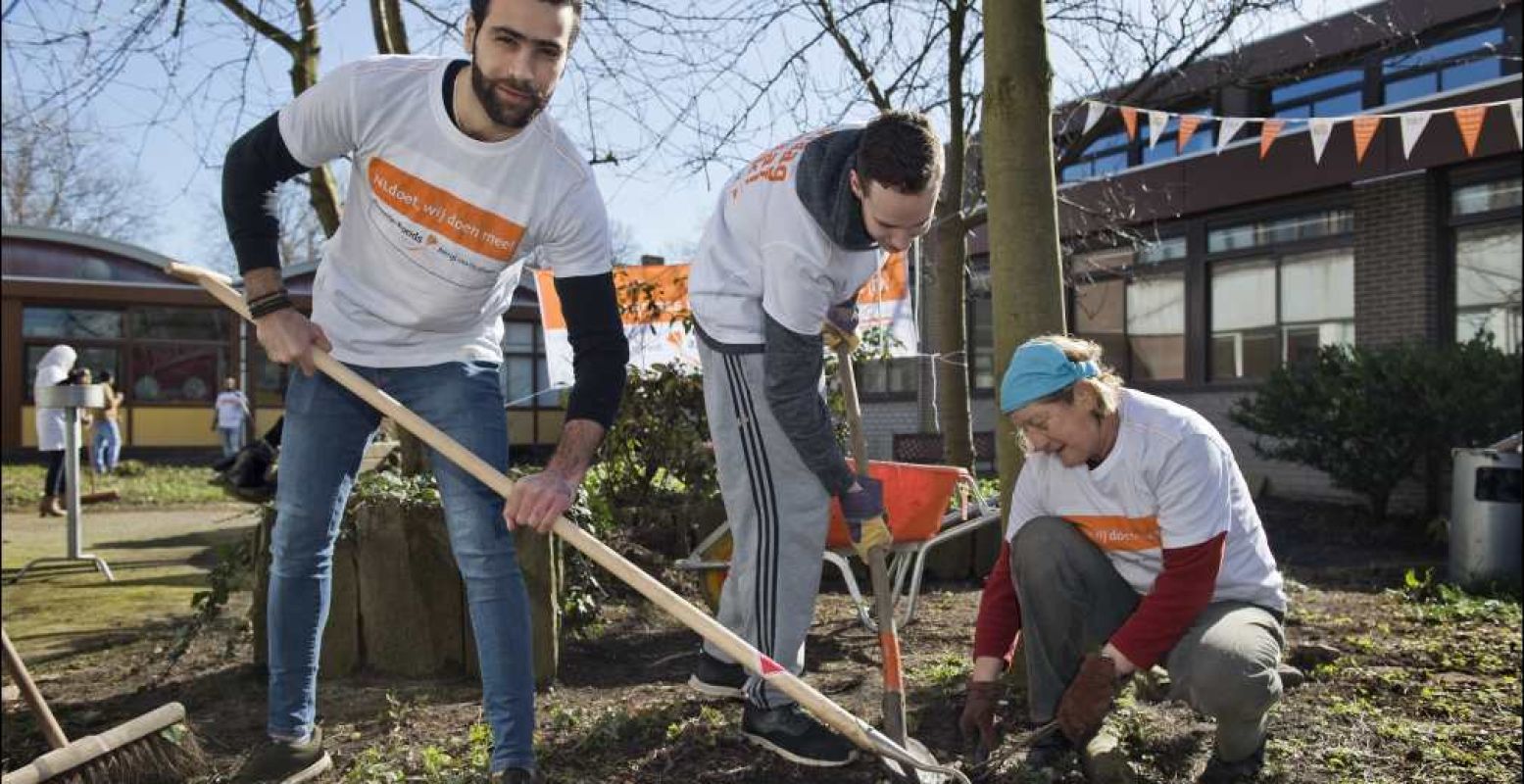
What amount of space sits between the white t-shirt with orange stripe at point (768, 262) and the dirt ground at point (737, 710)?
44.8 inches

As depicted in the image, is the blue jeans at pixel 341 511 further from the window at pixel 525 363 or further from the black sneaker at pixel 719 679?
the window at pixel 525 363

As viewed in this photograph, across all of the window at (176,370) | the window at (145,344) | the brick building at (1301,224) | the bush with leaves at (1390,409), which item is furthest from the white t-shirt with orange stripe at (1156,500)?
the window at (176,370)

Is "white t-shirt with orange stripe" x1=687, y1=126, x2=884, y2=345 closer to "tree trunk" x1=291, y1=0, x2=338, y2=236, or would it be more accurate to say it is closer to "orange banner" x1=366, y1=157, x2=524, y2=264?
"orange banner" x1=366, y1=157, x2=524, y2=264

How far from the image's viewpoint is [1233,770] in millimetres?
2645

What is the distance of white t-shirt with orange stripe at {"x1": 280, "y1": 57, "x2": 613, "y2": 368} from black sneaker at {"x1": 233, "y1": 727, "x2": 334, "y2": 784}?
0.95 m

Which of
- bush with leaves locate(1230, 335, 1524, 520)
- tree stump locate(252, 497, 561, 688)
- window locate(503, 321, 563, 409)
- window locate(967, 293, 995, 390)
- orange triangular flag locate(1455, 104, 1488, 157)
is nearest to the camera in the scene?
tree stump locate(252, 497, 561, 688)

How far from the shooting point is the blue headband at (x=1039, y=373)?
2.58 metres

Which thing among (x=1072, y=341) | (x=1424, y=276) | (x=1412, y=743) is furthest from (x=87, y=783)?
(x=1424, y=276)

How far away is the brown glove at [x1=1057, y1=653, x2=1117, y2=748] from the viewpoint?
249 centimetres

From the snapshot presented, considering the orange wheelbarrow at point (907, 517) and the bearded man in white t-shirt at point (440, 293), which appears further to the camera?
the orange wheelbarrow at point (907, 517)

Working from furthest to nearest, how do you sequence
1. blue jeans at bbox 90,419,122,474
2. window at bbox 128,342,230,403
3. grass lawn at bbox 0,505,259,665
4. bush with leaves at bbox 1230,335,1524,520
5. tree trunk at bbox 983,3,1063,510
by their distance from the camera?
window at bbox 128,342,230,403, blue jeans at bbox 90,419,122,474, bush with leaves at bbox 1230,335,1524,520, grass lawn at bbox 0,505,259,665, tree trunk at bbox 983,3,1063,510

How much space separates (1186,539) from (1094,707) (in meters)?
0.44

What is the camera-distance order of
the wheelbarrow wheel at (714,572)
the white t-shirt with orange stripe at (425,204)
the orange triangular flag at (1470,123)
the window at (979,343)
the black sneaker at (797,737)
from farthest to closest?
the window at (979,343), the orange triangular flag at (1470,123), the wheelbarrow wheel at (714,572), the black sneaker at (797,737), the white t-shirt with orange stripe at (425,204)

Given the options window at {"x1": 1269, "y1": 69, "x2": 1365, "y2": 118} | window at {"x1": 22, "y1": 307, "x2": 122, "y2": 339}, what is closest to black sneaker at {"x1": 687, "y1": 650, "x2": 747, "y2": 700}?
window at {"x1": 1269, "y1": 69, "x2": 1365, "y2": 118}
